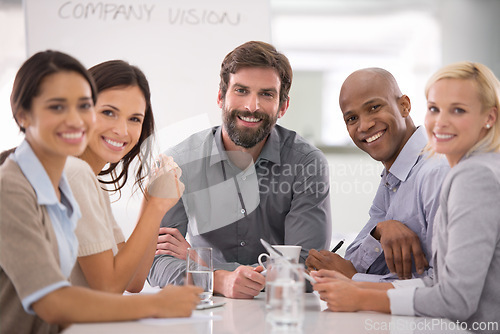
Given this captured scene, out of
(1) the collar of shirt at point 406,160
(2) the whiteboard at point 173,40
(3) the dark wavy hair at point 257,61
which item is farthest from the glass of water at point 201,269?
(2) the whiteboard at point 173,40

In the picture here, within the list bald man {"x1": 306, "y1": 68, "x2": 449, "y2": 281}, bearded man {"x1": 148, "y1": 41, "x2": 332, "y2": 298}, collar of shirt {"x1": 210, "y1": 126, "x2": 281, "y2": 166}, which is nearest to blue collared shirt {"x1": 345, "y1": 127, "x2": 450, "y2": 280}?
bald man {"x1": 306, "y1": 68, "x2": 449, "y2": 281}

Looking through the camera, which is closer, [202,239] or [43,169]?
[43,169]

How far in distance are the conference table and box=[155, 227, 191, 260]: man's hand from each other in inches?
21.3

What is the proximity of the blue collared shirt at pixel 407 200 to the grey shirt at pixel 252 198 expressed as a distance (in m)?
0.25

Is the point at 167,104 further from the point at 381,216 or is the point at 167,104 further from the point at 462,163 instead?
the point at 462,163

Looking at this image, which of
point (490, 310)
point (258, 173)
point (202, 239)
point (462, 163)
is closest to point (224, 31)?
point (258, 173)

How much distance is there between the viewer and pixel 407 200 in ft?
6.21

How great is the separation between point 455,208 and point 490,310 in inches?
11.6

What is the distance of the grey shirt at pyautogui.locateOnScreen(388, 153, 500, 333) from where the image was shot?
1.28 metres

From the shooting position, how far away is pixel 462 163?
137cm

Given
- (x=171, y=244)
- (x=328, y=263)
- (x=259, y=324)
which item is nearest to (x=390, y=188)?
(x=328, y=263)

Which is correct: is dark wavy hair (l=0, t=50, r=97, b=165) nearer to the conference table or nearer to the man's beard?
the conference table

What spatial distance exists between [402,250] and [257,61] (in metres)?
1.03

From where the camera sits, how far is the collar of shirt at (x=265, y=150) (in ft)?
7.67
